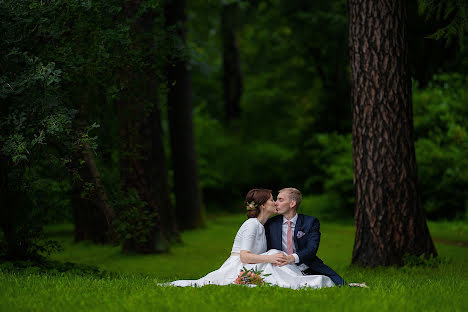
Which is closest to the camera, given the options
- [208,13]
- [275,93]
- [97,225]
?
[97,225]

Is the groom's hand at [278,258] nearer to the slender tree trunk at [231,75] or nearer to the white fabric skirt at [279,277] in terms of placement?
the white fabric skirt at [279,277]

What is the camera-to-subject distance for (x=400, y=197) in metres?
10.5

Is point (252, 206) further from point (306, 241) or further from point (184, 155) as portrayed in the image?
point (184, 155)

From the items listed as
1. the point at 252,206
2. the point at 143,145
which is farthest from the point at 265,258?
the point at 143,145

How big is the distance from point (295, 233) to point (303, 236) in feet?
0.35

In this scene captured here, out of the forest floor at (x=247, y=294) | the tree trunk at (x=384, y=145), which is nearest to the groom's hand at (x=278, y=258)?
Answer: the forest floor at (x=247, y=294)

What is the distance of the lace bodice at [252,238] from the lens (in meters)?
7.71

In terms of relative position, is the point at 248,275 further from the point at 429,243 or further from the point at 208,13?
the point at 208,13

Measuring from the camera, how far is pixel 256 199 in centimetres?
793

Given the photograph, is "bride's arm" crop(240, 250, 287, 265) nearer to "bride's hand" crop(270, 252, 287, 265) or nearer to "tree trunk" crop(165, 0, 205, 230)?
"bride's hand" crop(270, 252, 287, 265)

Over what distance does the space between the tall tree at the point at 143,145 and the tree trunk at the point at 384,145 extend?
3.65 m

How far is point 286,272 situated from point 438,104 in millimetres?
13446

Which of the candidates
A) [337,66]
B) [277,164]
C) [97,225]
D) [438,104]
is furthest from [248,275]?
[277,164]

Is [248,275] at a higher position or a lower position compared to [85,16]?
lower
